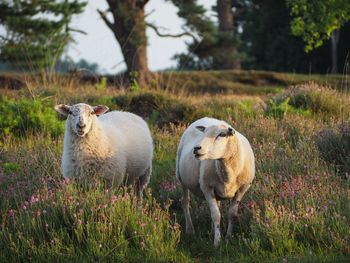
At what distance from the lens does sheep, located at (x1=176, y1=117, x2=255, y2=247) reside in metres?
3.74

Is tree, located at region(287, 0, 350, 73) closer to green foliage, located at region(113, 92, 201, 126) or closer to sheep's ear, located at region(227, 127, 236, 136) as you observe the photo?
green foliage, located at region(113, 92, 201, 126)

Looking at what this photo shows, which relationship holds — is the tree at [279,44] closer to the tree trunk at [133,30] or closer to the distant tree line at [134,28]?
the distant tree line at [134,28]

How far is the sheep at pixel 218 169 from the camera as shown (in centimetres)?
374

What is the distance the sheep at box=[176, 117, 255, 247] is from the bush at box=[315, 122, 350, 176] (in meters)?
2.07

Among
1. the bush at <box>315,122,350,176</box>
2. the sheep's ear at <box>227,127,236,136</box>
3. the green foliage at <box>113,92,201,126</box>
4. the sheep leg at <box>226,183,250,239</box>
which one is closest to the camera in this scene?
the sheep's ear at <box>227,127,236,136</box>

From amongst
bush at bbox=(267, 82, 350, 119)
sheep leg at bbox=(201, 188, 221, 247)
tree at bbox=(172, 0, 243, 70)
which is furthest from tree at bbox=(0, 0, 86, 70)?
sheep leg at bbox=(201, 188, 221, 247)

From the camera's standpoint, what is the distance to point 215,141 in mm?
3719

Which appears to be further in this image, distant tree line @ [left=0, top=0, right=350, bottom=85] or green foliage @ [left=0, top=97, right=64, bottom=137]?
distant tree line @ [left=0, top=0, right=350, bottom=85]

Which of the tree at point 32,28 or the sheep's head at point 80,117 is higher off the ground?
the tree at point 32,28

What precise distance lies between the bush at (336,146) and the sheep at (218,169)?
6.78 ft

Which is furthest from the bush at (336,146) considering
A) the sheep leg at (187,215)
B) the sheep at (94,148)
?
the sheep at (94,148)

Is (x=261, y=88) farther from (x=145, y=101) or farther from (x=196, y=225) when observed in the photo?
(x=196, y=225)

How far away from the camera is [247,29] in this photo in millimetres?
32656

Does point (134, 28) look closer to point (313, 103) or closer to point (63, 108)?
point (313, 103)
